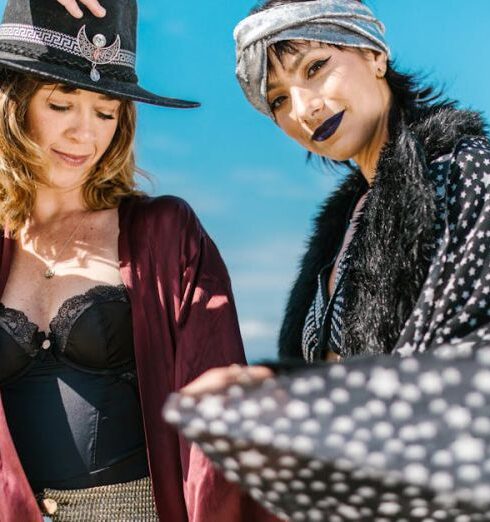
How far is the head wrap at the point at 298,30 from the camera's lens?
2350 mm

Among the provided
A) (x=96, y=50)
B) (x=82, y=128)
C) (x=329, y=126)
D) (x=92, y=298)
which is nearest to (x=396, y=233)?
(x=329, y=126)

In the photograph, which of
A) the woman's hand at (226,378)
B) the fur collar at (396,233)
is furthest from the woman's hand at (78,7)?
the woman's hand at (226,378)

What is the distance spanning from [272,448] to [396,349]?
51 cm

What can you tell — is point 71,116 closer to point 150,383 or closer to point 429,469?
point 150,383

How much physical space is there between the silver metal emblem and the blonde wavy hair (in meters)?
0.15

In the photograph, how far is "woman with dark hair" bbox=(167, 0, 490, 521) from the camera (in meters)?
1.34

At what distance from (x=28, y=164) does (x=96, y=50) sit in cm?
43

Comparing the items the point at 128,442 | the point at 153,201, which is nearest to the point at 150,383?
the point at 128,442

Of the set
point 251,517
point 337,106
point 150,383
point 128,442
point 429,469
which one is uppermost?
point 337,106

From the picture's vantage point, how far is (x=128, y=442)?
243 cm

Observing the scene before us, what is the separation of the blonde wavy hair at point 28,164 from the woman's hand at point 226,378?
141cm

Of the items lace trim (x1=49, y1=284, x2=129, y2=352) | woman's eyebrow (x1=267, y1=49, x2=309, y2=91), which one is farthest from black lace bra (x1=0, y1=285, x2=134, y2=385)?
woman's eyebrow (x1=267, y1=49, x2=309, y2=91)

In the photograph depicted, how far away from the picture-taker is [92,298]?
Answer: 247 centimetres

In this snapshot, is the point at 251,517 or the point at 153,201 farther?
the point at 153,201
